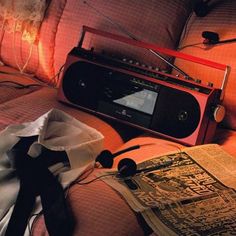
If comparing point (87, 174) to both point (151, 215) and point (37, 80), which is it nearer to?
point (151, 215)

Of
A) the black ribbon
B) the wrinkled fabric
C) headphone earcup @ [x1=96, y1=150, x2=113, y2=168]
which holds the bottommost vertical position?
the black ribbon

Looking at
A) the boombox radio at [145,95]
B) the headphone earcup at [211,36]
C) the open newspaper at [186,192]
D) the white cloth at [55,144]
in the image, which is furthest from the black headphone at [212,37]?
the white cloth at [55,144]

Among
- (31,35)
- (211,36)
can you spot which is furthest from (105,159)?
(31,35)

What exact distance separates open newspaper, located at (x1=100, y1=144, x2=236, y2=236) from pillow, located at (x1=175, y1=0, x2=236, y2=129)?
0.25 meters

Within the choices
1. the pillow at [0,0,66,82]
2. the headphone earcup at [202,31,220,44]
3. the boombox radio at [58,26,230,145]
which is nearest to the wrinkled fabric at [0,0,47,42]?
the pillow at [0,0,66,82]

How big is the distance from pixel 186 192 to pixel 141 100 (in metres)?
0.40

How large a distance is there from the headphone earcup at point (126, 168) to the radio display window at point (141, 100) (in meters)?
0.31

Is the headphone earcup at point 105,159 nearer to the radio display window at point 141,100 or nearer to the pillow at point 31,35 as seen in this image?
the radio display window at point 141,100

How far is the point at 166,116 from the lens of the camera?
4.29 ft

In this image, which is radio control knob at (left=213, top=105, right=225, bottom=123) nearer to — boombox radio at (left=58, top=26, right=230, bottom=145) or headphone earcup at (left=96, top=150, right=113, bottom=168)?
boombox radio at (left=58, top=26, right=230, bottom=145)

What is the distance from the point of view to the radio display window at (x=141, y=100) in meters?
1.32

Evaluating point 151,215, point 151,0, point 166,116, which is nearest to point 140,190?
point 151,215

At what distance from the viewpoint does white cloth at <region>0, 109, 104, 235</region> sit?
Answer: 0.96m

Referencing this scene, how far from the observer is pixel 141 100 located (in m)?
1.34
